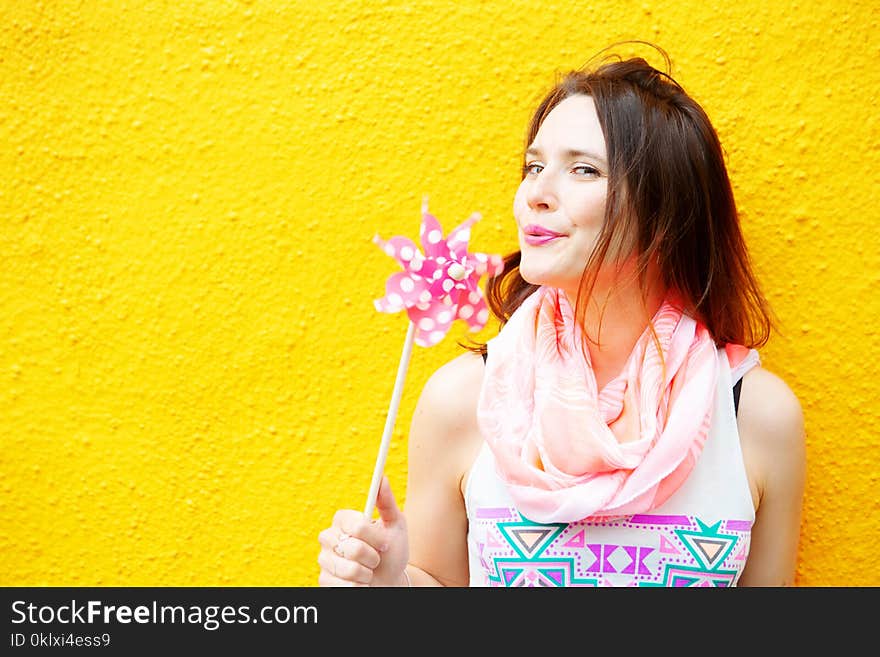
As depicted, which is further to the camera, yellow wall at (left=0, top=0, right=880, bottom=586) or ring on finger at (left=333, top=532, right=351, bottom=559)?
yellow wall at (left=0, top=0, right=880, bottom=586)

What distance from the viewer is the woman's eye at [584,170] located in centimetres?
125

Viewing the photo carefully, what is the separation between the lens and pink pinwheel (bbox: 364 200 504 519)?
3.84ft

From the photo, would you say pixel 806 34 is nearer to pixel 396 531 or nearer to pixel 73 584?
pixel 396 531

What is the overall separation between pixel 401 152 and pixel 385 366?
1.20 ft

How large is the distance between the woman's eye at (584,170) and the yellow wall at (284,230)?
31cm

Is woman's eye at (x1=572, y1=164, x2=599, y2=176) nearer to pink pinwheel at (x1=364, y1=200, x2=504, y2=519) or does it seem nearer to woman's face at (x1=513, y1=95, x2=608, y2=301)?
woman's face at (x1=513, y1=95, x2=608, y2=301)

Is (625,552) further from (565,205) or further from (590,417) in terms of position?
A: (565,205)

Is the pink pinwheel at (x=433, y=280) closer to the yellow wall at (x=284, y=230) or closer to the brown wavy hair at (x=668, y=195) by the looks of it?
the brown wavy hair at (x=668, y=195)

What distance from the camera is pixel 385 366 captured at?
1617 mm

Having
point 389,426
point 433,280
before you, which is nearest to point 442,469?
point 389,426

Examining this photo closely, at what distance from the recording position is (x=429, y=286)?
118 cm

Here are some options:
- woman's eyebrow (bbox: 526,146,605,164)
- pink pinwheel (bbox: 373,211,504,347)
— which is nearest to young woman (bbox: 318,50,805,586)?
woman's eyebrow (bbox: 526,146,605,164)

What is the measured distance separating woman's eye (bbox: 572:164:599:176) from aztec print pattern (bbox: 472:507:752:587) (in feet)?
1.56

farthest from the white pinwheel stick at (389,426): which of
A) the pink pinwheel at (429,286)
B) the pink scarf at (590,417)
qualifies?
the pink scarf at (590,417)
